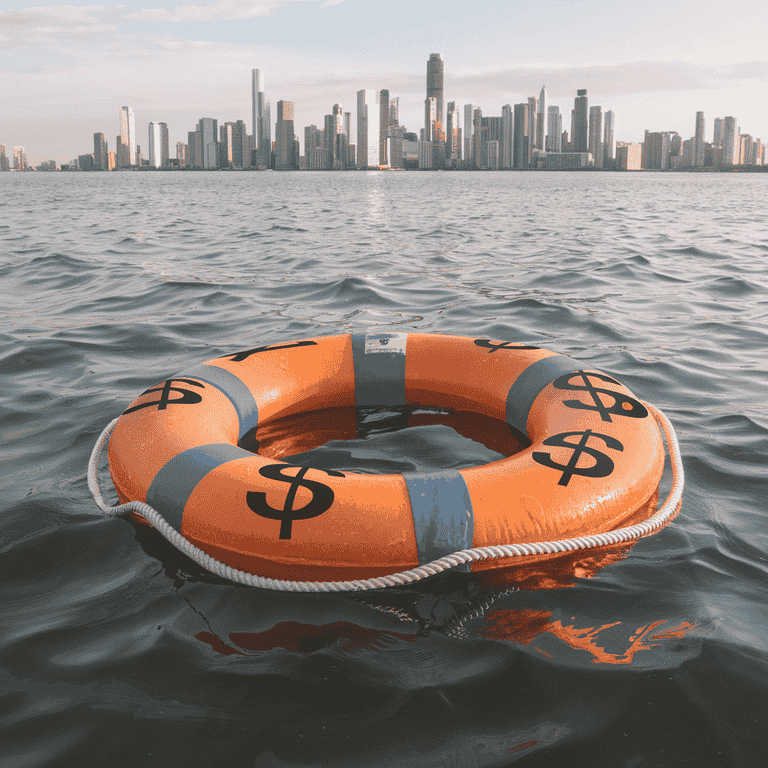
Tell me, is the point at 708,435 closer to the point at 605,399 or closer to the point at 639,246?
the point at 605,399

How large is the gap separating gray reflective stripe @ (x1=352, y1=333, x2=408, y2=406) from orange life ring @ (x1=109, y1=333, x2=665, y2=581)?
45 centimetres

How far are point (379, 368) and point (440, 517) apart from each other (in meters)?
1.42

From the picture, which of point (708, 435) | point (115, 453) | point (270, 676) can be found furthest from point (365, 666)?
point (708, 435)

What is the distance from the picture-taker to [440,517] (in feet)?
6.50

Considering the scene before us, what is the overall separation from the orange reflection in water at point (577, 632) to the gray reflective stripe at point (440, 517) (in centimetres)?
19

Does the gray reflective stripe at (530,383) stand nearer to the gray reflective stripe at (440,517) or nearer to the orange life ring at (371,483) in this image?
the orange life ring at (371,483)

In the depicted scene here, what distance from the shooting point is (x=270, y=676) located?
5.57 feet

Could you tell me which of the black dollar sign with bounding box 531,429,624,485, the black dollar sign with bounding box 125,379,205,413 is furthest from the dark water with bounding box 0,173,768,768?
the black dollar sign with bounding box 125,379,205,413

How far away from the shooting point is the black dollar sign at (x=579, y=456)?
2.19 meters

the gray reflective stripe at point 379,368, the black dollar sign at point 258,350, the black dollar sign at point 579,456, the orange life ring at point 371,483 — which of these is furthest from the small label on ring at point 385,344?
the black dollar sign at point 579,456

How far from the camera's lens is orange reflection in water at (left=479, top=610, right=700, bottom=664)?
178 cm

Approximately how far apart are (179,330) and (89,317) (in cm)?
94

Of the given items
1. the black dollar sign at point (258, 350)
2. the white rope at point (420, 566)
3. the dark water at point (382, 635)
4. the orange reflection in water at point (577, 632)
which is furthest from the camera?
the black dollar sign at point (258, 350)

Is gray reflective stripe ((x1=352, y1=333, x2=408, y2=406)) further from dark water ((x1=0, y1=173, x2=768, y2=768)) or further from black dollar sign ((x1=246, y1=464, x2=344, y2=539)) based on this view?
black dollar sign ((x1=246, y1=464, x2=344, y2=539))
